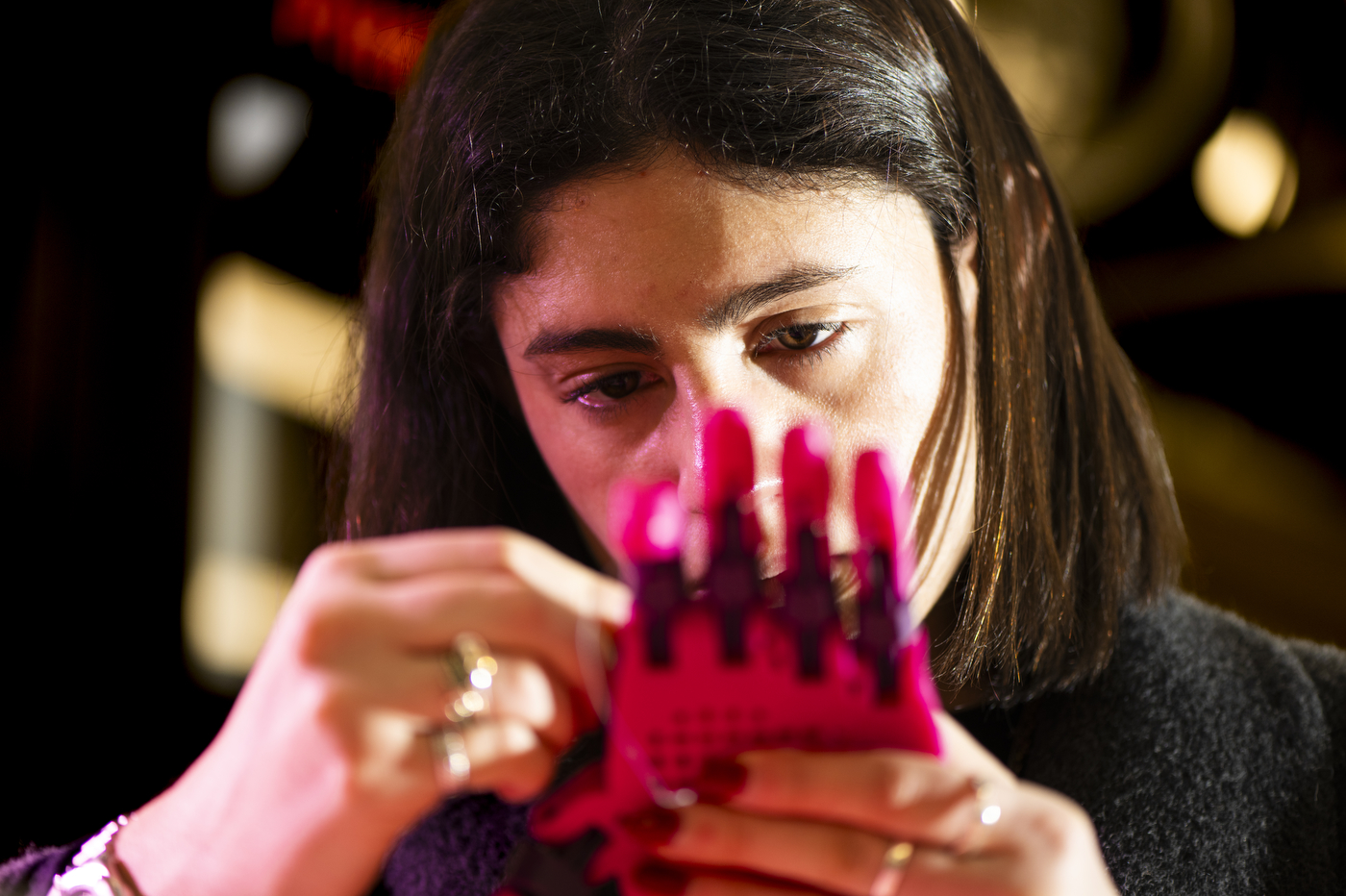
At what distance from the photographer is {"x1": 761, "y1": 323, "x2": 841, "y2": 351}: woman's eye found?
630mm

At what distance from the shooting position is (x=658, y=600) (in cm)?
37

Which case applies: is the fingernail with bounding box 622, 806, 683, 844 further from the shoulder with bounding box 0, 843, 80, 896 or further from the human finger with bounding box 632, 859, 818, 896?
the shoulder with bounding box 0, 843, 80, 896

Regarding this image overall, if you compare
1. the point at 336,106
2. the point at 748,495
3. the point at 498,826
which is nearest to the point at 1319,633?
the point at 498,826

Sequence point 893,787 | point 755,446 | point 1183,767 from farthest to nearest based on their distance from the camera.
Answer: point 1183,767, point 755,446, point 893,787

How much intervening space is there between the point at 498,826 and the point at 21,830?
3.69 feet

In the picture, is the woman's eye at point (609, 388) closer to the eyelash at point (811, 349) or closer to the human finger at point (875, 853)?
the eyelash at point (811, 349)

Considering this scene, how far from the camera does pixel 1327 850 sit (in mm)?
708

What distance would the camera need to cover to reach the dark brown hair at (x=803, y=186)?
660 mm

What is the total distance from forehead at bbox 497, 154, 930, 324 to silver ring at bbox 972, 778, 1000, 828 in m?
0.34

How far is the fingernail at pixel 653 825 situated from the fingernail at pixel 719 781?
2 centimetres

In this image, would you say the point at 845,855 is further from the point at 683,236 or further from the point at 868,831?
the point at 683,236

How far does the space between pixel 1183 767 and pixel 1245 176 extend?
1270mm

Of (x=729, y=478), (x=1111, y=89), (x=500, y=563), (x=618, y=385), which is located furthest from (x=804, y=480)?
(x=1111, y=89)

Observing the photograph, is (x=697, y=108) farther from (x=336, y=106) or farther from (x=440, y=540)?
(x=336, y=106)
